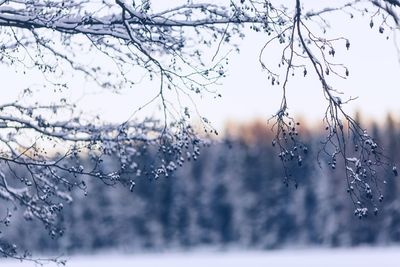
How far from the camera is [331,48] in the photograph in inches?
217

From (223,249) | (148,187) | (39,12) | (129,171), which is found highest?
(148,187)

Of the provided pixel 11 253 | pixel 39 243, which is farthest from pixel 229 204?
pixel 11 253

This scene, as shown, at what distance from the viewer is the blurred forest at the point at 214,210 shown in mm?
68312

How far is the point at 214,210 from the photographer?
233 ft

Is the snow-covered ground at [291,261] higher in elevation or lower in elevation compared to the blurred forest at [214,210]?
lower

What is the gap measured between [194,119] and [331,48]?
142cm

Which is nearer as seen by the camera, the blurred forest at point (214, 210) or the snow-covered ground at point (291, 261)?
the snow-covered ground at point (291, 261)

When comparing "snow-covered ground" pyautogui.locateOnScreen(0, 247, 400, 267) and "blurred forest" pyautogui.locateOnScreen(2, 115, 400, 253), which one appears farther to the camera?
"blurred forest" pyautogui.locateOnScreen(2, 115, 400, 253)

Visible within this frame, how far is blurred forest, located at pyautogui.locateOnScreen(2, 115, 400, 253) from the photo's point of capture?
6831 centimetres

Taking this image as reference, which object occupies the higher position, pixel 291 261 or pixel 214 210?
pixel 214 210

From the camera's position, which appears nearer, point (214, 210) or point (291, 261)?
point (291, 261)

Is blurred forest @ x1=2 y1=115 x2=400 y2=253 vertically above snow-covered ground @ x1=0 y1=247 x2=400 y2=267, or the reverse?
blurred forest @ x1=2 y1=115 x2=400 y2=253

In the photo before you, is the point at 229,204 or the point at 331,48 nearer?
the point at 331,48

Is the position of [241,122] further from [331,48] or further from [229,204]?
[331,48]
